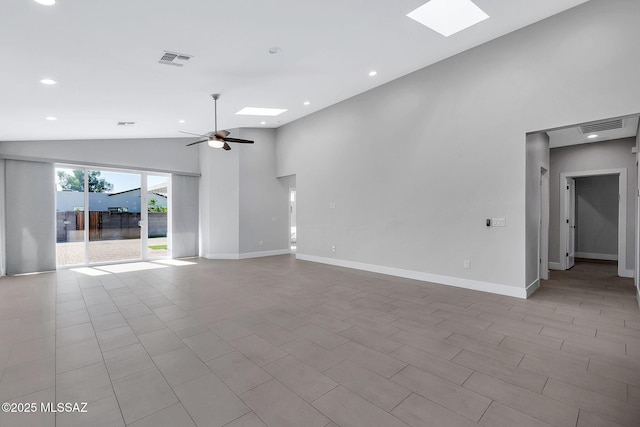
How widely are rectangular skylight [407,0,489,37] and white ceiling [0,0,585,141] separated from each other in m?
0.13

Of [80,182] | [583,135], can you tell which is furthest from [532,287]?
[80,182]

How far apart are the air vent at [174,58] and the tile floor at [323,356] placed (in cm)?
328

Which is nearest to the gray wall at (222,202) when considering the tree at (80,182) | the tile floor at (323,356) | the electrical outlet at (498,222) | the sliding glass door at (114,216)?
the sliding glass door at (114,216)

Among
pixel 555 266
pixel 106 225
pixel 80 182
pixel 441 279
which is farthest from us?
pixel 106 225

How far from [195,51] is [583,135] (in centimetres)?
702

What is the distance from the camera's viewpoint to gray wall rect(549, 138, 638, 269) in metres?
6.09

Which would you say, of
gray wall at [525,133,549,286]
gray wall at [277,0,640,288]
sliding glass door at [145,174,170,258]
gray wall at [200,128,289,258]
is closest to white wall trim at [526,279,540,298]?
gray wall at [525,133,549,286]

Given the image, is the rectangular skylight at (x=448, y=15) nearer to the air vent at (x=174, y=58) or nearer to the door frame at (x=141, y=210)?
the air vent at (x=174, y=58)

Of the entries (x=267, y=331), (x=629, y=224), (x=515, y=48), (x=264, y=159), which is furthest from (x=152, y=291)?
(x=629, y=224)

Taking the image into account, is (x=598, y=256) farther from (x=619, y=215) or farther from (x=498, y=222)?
(x=498, y=222)

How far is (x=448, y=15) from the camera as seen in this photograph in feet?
13.5

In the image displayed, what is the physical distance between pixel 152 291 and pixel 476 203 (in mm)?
5544

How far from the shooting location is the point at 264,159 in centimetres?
894

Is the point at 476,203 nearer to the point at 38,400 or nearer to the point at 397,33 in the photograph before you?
the point at 397,33
